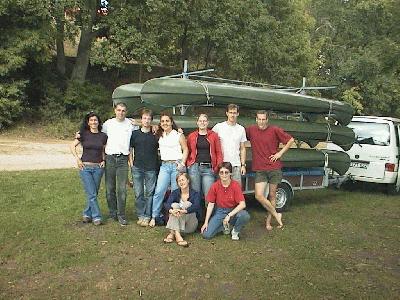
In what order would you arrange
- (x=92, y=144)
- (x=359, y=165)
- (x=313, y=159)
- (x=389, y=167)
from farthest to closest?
(x=359, y=165) < (x=389, y=167) < (x=313, y=159) < (x=92, y=144)

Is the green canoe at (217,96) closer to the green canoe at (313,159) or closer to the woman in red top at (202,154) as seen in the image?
the green canoe at (313,159)

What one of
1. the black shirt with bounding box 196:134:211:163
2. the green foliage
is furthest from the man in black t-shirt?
the green foliage

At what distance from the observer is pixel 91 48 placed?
22297mm

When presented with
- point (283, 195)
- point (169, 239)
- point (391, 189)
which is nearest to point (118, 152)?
point (169, 239)

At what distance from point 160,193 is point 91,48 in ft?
55.1

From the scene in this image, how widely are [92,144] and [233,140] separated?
84.0 inches

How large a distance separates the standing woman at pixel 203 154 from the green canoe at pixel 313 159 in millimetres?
1542

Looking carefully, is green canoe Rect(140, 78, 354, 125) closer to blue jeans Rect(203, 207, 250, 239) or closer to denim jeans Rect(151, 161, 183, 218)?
denim jeans Rect(151, 161, 183, 218)

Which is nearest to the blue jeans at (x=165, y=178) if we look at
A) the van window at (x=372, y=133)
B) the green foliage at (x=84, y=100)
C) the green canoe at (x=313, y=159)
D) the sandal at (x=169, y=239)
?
the sandal at (x=169, y=239)

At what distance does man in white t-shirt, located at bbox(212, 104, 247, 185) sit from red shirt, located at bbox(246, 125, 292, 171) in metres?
0.31

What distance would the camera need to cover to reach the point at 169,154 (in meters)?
7.02

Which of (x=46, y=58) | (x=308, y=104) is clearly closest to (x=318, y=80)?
(x=46, y=58)

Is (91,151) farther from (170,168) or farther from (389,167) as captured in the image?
(389,167)

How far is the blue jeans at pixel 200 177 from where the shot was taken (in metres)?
7.07
